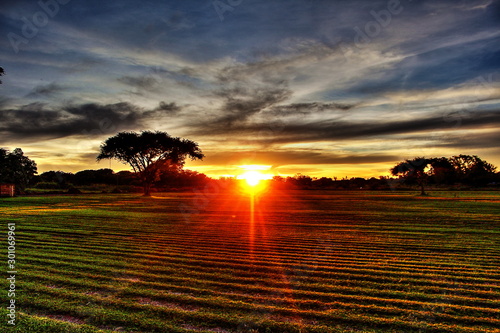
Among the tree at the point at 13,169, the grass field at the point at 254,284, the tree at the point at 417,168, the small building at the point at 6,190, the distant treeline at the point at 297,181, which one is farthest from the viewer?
the distant treeline at the point at 297,181

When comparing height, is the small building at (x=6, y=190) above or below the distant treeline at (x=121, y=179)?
below

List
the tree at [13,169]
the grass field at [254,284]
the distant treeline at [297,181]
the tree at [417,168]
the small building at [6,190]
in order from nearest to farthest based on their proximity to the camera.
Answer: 1. the grass field at [254,284]
2. the small building at [6,190]
3. the tree at [13,169]
4. the tree at [417,168]
5. the distant treeline at [297,181]

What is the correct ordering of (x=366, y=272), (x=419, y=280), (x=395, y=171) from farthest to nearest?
(x=395, y=171), (x=366, y=272), (x=419, y=280)

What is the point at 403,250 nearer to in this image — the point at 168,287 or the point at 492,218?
the point at 168,287

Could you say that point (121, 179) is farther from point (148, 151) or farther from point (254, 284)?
point (254, 284)

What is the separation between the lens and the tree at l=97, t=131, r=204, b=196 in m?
58.8

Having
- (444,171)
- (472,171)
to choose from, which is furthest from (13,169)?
(472,171)

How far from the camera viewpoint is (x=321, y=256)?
10328 millimetres

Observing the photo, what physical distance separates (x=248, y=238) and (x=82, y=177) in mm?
91977

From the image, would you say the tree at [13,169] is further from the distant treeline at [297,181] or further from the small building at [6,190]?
the distant treeline at [297,181]

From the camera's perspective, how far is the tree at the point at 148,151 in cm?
5884

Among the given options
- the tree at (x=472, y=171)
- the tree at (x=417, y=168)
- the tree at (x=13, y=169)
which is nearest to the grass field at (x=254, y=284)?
the tree at (x=13, y=169)

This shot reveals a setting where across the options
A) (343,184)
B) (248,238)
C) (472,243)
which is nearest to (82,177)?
(343,184)

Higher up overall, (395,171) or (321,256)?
(395,171)
